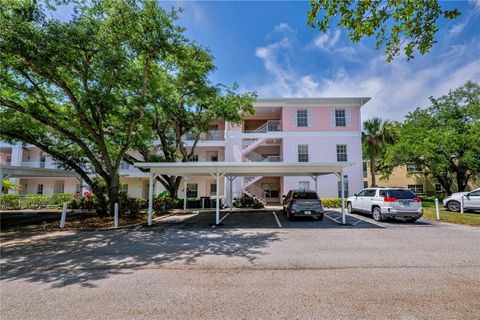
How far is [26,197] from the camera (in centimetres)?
2027

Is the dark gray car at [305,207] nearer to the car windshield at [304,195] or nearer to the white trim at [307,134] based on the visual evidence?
the car windshield at [304,195]

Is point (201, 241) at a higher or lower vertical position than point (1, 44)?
lower

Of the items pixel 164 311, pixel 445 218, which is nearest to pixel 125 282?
pixel 164 311

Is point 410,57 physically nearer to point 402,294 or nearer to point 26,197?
point 402,294

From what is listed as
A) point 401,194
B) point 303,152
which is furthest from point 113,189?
point 303,152

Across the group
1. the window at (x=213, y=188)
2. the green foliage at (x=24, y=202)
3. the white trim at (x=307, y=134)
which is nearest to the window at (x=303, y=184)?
the white trim at (x=307, y=134)

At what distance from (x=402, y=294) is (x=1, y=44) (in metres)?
12.6

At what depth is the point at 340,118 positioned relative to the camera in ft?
69.3

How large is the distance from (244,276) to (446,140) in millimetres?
24971

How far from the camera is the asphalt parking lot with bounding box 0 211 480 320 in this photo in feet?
11.7

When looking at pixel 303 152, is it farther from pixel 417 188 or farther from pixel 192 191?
pixel 417 188

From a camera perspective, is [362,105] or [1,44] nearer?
[1,44]

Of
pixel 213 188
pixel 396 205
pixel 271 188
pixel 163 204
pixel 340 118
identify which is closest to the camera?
pixel 396 205

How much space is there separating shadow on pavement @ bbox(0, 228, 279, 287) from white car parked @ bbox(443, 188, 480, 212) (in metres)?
14.1
